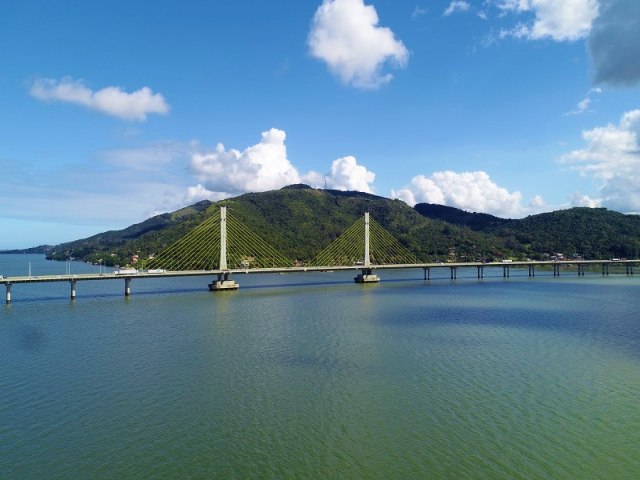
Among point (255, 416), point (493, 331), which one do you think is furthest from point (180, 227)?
point (255, 416)

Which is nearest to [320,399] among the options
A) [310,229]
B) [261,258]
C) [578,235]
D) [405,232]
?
[261,258]

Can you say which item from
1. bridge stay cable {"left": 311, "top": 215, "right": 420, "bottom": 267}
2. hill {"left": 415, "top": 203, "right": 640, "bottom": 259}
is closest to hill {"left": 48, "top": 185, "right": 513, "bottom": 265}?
bridge stay cable {"left": 311, "top": 215, "right": 420, "bottom": 267}

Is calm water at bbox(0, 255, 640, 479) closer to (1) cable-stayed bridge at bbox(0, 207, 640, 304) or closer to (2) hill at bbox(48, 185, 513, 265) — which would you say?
(1) cable-stayed bridge at bbox(0, 207, 640, 304)

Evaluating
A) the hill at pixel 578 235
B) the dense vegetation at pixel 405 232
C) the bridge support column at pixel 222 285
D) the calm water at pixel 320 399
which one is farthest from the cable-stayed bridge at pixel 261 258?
the calm water at pixel 320 399

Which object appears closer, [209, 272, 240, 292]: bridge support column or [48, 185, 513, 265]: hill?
[209, 272, 240, 292]: bridge support column

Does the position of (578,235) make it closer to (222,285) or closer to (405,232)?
(405,232)
